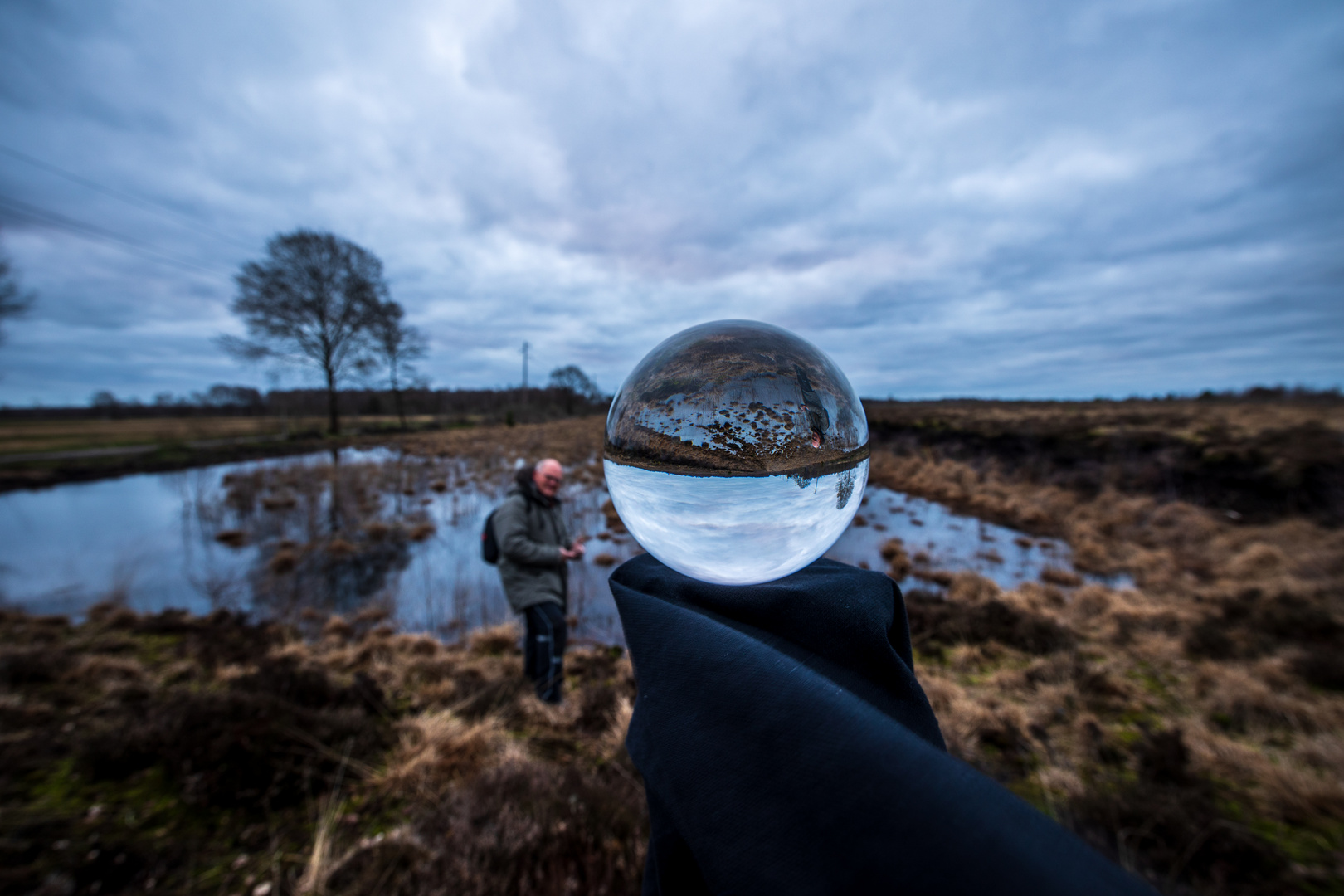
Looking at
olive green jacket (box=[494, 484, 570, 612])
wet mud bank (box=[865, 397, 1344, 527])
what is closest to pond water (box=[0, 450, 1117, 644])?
olive green jacket (box=[494, 484, 570, 612])

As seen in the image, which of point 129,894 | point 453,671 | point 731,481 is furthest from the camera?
point 453,671

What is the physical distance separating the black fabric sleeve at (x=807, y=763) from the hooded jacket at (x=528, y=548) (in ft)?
11.9

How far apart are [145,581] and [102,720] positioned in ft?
20.7

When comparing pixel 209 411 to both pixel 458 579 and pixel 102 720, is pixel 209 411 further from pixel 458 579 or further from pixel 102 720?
pixel 102 720

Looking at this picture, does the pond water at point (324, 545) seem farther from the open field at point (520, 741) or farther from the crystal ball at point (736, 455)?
the crystal ball at point (736, 455)

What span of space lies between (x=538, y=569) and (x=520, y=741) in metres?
1.59

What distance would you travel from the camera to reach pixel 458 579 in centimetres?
815

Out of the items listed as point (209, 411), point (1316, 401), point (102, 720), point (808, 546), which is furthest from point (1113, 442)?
point (209, 411)

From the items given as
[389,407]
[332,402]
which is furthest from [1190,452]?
[389,407]

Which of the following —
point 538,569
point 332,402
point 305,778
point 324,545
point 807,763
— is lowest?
point 324,545

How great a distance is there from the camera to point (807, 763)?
28.7 inches

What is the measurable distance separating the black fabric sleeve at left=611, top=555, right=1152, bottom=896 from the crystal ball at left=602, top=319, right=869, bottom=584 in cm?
17

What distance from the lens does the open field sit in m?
2.50

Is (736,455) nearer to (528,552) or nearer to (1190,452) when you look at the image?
(528,552)
